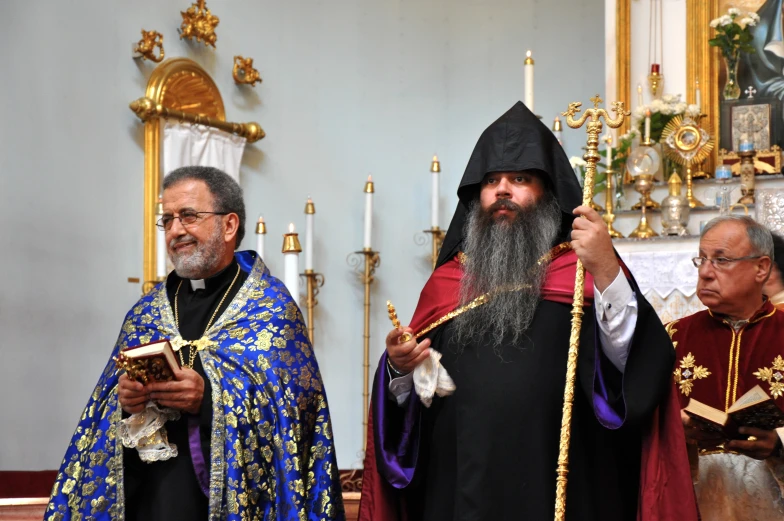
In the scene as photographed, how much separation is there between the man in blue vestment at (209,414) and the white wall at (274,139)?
2.40 metres

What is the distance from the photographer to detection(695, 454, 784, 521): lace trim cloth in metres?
4.03

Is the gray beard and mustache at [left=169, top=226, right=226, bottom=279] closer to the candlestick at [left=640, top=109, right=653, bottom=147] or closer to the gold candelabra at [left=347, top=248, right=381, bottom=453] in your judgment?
the gold candelabra at [left=347, top=248, right=381, bottom=453]

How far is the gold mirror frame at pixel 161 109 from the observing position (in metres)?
6.80

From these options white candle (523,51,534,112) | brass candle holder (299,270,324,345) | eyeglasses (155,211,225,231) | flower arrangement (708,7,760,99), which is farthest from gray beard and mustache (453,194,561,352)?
flower arrangement (708,7,760,99)

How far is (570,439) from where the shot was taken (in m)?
3.43

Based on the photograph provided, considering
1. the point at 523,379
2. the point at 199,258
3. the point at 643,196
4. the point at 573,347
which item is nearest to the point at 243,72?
the point at 643,196

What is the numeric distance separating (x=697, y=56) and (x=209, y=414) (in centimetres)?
533

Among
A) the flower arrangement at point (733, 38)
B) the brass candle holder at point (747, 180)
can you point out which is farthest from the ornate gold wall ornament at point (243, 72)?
the brass candle holder at point (747, 180)

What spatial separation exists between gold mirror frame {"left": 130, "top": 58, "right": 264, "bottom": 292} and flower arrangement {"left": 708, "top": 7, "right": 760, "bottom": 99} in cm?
363

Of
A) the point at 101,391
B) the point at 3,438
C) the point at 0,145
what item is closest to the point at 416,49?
the point at 0,145

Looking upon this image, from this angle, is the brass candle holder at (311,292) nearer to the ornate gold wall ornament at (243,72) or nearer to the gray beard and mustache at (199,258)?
the ornate gold wall ornament at (243,72)

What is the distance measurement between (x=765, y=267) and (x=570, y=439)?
1366 mm

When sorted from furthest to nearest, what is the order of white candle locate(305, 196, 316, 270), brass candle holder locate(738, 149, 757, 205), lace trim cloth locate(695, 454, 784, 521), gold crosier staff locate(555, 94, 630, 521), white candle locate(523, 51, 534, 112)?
white candle locate(305, 196, 316, 270) → brass candle holder locate(738, 149, 757, 205) → white candle locate(523, 51, 534, 112) → lace trim cloth locate(695, 454, 784, 521) → gold crosier staff locate(555, 94, 630, 521)

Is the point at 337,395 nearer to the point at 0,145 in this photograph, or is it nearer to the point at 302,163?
the point at 302,163
